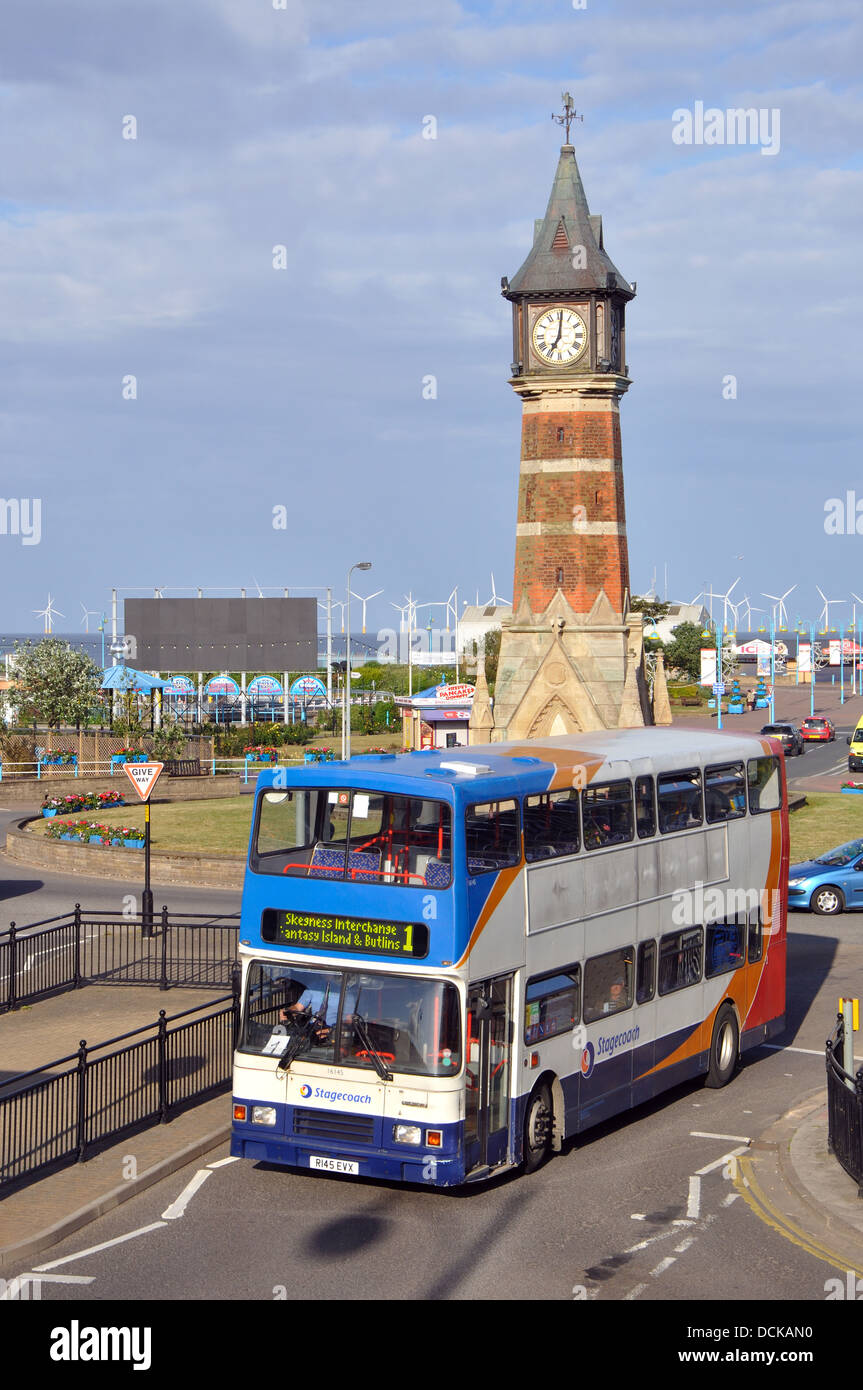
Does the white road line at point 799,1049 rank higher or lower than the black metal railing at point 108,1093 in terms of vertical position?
lower

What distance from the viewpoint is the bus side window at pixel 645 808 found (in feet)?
52.9

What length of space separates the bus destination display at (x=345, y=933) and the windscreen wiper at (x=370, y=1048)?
1.97ft

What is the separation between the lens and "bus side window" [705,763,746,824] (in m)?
17.7

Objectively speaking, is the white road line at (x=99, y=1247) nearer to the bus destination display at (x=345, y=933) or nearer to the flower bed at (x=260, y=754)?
the bus destination display at (x=345, y=933)

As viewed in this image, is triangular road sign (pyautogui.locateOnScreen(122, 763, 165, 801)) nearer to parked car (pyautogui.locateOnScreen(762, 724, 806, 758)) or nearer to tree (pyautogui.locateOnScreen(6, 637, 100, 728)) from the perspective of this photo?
tree (pyautogui.locateOnScreen(6, 637, 100, 728))

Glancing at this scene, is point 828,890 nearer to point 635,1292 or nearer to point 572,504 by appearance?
point 572,504

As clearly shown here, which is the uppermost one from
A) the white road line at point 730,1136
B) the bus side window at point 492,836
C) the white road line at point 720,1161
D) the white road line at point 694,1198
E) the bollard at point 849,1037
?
the bus side window at point 492,836

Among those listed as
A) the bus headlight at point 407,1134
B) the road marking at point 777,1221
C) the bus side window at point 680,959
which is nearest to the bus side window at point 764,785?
the bus side window at point 680,959

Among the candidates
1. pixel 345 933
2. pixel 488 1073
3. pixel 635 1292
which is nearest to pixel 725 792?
pixel 488 1073

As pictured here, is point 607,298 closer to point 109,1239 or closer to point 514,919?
point 514,919

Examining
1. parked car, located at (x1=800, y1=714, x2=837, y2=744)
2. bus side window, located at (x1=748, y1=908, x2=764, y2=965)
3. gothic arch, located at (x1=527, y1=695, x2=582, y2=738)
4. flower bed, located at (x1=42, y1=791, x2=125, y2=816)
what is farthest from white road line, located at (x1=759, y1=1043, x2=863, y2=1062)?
parked car, located at (x1=800, y1=714, x2=837, y2=744)

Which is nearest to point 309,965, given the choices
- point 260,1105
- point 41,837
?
point 260,1105

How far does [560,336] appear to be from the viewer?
140ft
